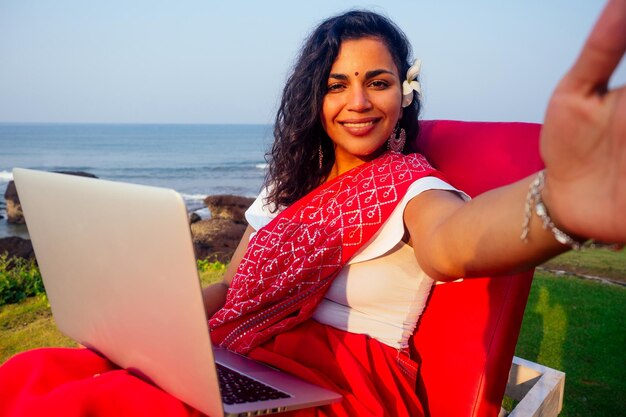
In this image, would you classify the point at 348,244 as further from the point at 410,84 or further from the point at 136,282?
the point at 136,282

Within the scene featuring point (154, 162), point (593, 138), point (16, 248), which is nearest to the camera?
point (593, 138)

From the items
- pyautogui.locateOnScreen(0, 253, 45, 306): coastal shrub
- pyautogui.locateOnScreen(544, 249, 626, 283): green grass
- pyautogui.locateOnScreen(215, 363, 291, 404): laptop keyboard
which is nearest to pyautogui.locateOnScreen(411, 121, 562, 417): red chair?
pyautogui.locateOnScreen(215, 363, 291, 404): laptop keyboard

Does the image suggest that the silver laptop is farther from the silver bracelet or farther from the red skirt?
the silver bracelet

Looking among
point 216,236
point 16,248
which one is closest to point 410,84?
point 216,236

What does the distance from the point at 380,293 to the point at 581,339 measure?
210 cm

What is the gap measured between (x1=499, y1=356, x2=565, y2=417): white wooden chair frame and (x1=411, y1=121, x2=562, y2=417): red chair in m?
0.26

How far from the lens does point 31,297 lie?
432 centimetres

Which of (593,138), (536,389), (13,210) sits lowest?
(13,210)

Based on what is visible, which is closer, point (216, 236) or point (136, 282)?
point (136, 282)

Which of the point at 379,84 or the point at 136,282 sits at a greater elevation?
the point at 379,84

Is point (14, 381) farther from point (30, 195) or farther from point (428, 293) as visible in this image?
point (428, 293)

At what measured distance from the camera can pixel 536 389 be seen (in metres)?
1.97

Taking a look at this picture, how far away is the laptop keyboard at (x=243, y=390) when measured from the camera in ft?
3.95

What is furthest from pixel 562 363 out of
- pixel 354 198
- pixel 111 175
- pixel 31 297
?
pixel 111 175
